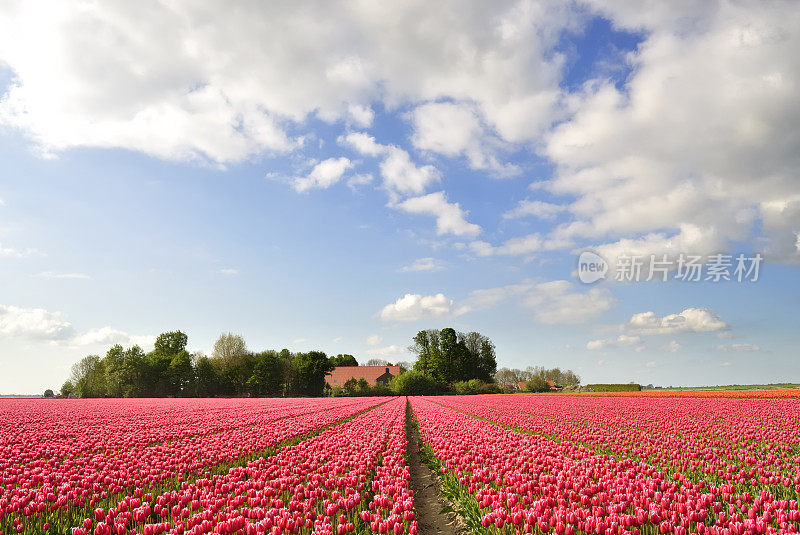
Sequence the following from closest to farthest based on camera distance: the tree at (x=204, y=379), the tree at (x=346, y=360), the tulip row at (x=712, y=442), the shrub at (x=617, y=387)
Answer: the tulip row at (x=712, y=442) → the shrub at (x=617, y=387) → the tree at (x=204, y=379) → the tree at (x=346, y=360)

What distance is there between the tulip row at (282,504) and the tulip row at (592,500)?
1.21 metres

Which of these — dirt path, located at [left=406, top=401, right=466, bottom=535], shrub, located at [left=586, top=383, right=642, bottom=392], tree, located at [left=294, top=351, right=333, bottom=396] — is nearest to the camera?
dirt path, located at [left=406, top=401, right=466, bottom=535]

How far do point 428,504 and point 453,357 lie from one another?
87.3 meters

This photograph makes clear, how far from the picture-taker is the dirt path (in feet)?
22.6

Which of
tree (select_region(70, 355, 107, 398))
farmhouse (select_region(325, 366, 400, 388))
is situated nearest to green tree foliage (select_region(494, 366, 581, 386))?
farmhouse (select_region(325, 366, 400, 388))

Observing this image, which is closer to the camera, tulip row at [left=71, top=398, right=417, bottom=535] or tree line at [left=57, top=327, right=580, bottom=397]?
tulip row at [left=71, top=398, right=417, bottom=535]

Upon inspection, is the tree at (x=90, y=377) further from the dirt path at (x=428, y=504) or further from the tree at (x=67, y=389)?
the dirt path at (x=428, y=504)

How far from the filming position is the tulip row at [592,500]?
511 cm

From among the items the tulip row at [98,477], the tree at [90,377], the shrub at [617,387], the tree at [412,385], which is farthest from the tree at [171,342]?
the tulip row at [98,477]

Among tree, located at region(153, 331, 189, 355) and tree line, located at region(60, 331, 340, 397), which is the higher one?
tree, located at region(153, 331, 189, 355)

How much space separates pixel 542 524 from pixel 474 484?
2506mm

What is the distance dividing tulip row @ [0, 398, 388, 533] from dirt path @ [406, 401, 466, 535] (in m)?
4.16

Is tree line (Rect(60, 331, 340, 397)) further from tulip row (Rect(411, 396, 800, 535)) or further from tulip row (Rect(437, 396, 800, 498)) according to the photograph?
tulip row (Rect(411, 396, 800, 535))

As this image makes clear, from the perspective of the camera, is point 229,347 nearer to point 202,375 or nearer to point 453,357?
point 202,375
